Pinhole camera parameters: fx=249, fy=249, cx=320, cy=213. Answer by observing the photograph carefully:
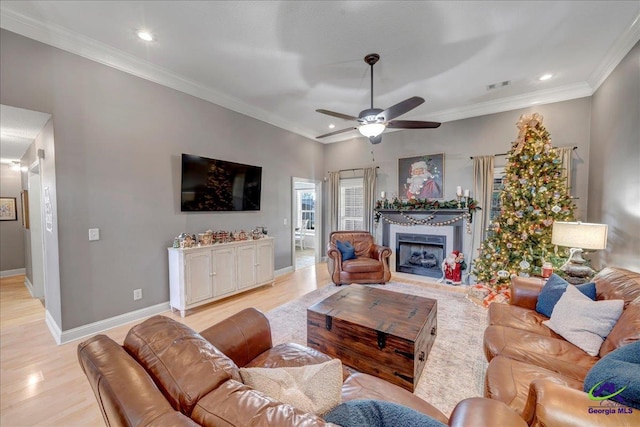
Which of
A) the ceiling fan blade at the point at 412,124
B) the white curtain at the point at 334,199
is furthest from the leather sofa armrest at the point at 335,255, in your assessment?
the ceiling fan blade at the point at 412,124

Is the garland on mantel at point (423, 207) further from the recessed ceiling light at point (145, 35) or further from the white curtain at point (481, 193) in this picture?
the recessed ceiling light at point (145, 35)

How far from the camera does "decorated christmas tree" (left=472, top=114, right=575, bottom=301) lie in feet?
11.6

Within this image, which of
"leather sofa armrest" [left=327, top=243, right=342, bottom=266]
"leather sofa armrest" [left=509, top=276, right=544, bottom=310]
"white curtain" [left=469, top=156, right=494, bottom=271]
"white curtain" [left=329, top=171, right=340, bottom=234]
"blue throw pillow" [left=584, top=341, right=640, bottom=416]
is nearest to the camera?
"blue throw pillow" [left=584, top=341, right=640, bottom=416]

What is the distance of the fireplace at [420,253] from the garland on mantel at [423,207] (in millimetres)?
286

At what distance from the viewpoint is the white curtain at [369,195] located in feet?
18.7

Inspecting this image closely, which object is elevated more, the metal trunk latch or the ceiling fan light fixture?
the ceiling fan light fixture

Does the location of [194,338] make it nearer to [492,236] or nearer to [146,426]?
[146,426]

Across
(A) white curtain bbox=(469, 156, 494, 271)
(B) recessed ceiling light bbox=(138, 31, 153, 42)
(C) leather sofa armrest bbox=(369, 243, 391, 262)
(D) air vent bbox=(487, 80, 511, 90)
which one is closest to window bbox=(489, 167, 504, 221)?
(A) white curtain bbox=(469, 156, 494, 271)

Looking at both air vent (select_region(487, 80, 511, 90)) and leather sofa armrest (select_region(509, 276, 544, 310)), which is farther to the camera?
air vent (select_region(487, 80, 511, 90))

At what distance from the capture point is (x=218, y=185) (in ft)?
13.3

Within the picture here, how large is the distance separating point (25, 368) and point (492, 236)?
5.83 meters

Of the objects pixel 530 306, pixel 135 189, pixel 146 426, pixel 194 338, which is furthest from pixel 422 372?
pixel 135 189

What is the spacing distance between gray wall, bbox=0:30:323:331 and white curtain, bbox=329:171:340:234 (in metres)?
3.03

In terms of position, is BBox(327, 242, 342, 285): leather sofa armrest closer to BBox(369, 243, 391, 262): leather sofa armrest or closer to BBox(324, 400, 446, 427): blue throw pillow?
BBox(369, 243, 391, 262): leather sofa armrest
